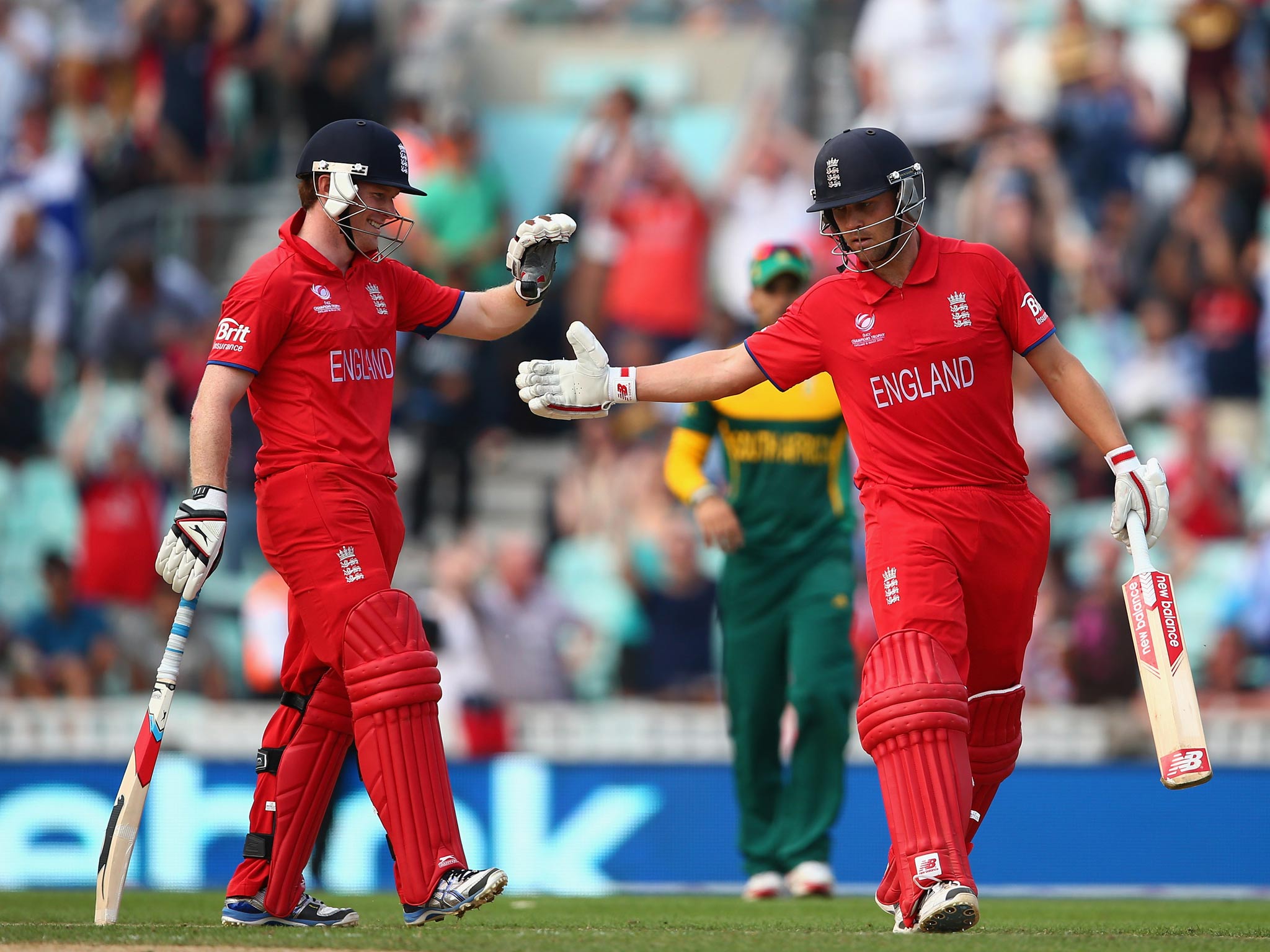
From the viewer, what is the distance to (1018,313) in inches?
231

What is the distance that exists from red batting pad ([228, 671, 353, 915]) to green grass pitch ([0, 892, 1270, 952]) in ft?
0.88

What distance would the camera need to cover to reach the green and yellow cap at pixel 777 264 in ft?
27.0

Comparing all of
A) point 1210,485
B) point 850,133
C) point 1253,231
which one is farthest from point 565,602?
point 850,133

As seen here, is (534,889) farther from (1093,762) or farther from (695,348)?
(695,348)

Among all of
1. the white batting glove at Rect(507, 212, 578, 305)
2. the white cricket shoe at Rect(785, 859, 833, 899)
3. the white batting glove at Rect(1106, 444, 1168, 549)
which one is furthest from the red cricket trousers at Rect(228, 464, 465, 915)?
the white cricket shoe at Rect(785, 859, 833, 899)

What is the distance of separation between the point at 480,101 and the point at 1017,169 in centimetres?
572

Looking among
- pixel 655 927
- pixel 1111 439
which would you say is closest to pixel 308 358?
pixel 655 927

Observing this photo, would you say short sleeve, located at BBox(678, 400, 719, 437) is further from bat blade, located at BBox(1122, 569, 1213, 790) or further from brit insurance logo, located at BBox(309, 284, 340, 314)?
bat blade, located at BBox(1122, 569, 1213, 790)

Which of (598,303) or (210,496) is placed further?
(598,303)

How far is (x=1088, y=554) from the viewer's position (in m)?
12.6

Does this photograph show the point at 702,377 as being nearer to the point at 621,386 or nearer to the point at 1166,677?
the point at 621,386

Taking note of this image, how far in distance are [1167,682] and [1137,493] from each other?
0.64 meters

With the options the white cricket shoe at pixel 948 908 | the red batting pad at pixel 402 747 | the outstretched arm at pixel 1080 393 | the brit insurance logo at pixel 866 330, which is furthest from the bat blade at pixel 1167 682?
the red batting pad at pixel 402 747

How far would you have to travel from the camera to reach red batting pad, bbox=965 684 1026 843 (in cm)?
602
